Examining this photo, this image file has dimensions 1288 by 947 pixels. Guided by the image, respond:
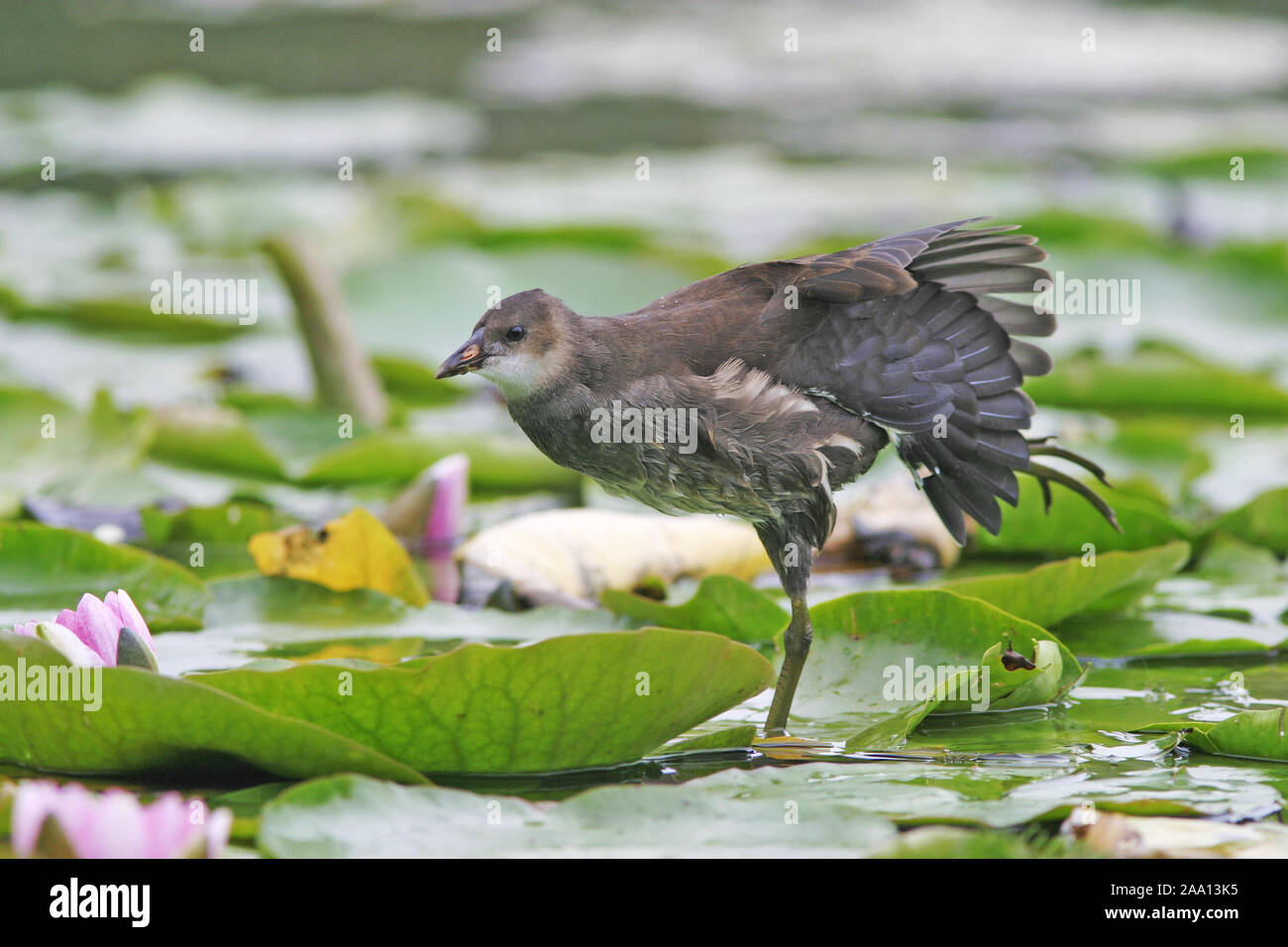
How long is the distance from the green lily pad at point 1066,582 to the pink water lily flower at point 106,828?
194 cm

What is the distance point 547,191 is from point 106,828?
7244 mm

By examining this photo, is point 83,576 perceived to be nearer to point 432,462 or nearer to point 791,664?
point 432,462

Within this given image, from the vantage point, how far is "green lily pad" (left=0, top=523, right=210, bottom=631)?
11.5 feet

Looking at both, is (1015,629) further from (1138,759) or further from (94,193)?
(94,193)

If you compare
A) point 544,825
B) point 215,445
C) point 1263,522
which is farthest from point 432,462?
point 544,825

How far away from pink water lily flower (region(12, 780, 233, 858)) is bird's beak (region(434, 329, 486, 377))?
113 cm

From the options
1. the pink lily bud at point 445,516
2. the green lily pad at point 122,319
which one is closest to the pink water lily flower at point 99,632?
the pink lily bud at point 445,516

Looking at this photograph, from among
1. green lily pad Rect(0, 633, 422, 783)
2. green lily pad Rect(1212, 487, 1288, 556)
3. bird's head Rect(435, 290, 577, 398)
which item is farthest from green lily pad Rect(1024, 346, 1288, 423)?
green lily pad Rect(0, 633, 422, 783)

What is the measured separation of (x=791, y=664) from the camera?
10.0ft

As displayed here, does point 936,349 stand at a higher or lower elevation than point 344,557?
higher

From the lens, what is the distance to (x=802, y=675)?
10.5 ft

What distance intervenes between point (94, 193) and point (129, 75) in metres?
3.65

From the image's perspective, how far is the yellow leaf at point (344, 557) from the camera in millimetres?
3662
